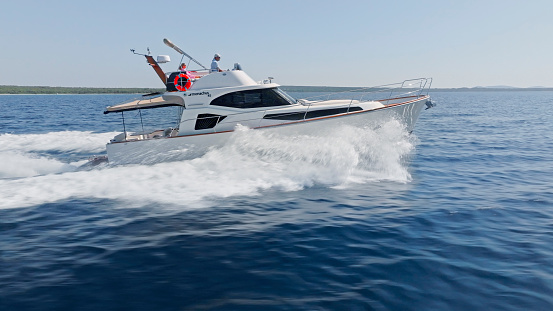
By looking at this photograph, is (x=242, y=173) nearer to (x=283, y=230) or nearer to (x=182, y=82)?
(x=283, y=230)

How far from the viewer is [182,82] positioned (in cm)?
1269

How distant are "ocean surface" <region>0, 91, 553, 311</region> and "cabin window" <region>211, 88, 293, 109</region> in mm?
998

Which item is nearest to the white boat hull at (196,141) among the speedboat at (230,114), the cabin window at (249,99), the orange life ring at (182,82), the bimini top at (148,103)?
the speedboat at (230,114)

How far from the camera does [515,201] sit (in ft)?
28.0

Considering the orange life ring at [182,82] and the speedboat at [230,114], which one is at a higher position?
the orange life ring at [182,82]

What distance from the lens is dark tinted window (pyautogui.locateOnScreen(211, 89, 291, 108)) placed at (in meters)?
11.8

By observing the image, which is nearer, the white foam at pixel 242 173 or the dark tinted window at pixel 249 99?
the white foam at pixel 242 173

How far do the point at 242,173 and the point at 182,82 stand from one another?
4.30m

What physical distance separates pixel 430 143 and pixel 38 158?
53.8ft

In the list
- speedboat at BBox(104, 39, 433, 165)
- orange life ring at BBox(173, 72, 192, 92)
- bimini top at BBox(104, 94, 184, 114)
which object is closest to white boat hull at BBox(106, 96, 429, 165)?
speedboat at BBox(104, 39, 433, 165)

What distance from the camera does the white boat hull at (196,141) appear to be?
36.9 feet

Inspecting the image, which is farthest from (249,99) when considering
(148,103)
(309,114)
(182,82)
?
(148,103)

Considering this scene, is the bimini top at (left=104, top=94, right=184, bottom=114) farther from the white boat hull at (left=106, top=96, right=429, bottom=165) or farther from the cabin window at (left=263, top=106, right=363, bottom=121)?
the cabin window at (left=263, top=106, right=363, bottom=121)

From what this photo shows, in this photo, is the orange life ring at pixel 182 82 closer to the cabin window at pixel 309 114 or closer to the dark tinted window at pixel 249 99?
the dark tinted window at pixel 249 99
